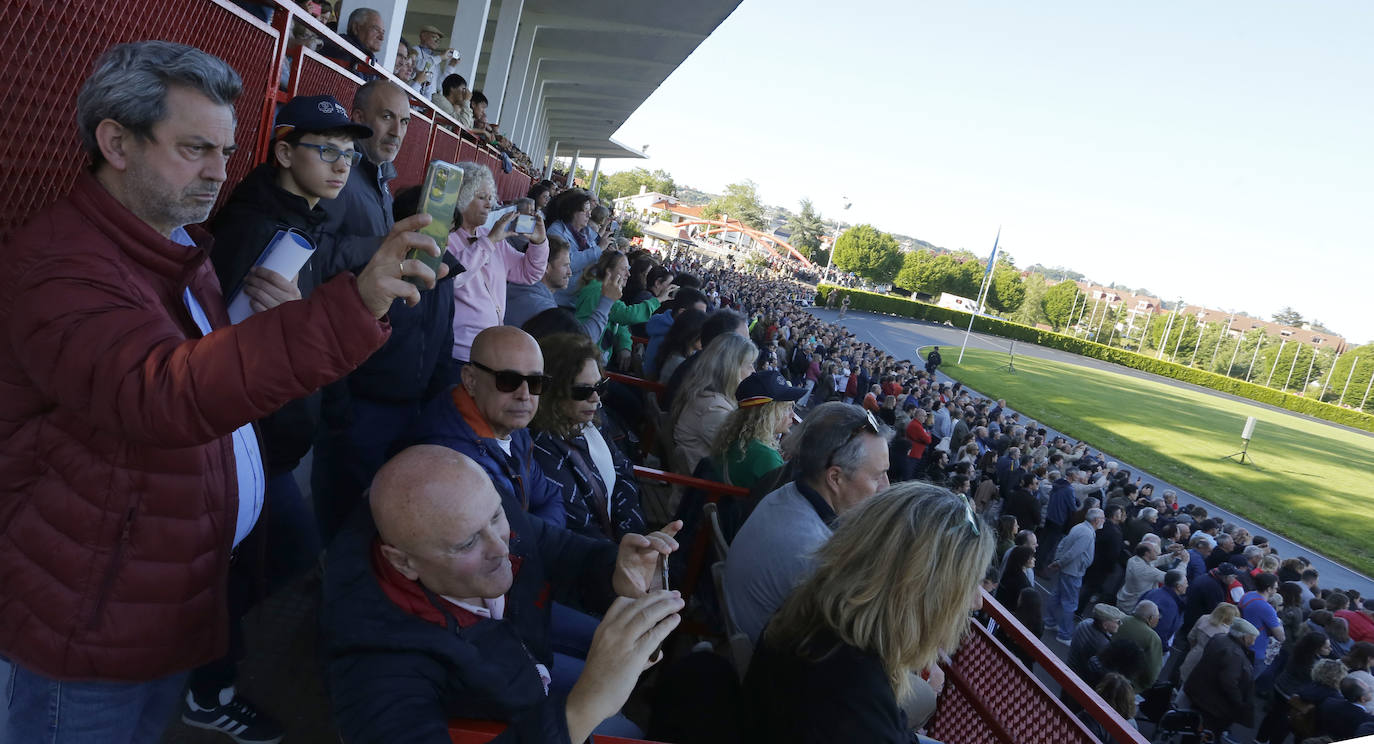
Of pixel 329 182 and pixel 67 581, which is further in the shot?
pixel 329 182

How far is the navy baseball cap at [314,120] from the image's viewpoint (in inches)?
100

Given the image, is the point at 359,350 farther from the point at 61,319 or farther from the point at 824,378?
the point at 824,378

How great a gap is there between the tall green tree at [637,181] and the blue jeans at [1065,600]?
5283 inches

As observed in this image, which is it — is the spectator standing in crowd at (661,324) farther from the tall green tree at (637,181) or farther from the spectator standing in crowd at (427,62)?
the tall green tree at (637,181)

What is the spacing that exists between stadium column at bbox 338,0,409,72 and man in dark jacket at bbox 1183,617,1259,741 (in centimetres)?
926

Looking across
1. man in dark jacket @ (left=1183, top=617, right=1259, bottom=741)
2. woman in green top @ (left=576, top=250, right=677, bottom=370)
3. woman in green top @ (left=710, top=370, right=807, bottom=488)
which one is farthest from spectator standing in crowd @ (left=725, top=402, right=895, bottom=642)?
man in dark jacket @ (left=1183, top=617, right=1259, bottom=741)

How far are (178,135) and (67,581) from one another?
842 millimetres

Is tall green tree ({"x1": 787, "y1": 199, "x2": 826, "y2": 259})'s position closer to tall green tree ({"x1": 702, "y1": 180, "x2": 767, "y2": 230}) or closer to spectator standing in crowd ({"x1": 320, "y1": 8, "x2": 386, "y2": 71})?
tall green tree ({"x1": 702, "y1": 180, "x2": 767, "y2": 230})

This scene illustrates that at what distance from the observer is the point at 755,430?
14.2ft

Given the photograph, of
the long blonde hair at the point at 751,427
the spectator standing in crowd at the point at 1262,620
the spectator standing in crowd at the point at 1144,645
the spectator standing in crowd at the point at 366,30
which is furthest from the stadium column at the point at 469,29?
the spectator standing in crowd at the point at 1262,620

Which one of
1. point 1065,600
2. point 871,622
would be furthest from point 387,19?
point 1065,600

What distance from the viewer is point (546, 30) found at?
20406 millimetres

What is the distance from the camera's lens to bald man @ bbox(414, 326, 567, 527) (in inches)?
103

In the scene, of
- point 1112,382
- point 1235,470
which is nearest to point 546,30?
point 1235,470
